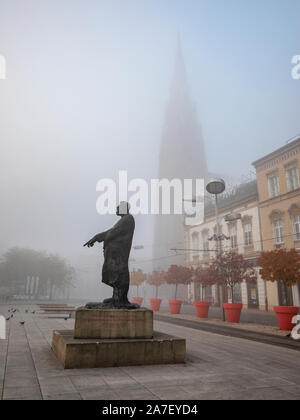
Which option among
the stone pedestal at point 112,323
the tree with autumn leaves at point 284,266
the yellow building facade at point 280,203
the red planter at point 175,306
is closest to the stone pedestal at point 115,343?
the stone pedestal at point 112,323

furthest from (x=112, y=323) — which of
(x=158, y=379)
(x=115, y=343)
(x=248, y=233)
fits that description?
(x=248, y=233)

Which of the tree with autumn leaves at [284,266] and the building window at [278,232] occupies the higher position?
the building window at [278,232]

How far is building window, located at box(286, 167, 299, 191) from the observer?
2701 centimetres

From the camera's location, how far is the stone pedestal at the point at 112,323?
23.1 feet

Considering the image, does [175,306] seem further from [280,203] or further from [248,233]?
[280,203]

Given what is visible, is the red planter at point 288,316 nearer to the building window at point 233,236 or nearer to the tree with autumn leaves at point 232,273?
the tree with autumn leaves at point 232,273

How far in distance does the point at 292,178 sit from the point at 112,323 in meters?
24.9

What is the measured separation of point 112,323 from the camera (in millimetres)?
7156

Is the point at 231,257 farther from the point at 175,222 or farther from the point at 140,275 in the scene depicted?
the point at 175,222

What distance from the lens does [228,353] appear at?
333 inches

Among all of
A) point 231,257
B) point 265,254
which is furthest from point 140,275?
point 265,254

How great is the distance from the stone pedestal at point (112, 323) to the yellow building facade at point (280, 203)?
22049mm

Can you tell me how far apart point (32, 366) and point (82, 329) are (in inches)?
47.5

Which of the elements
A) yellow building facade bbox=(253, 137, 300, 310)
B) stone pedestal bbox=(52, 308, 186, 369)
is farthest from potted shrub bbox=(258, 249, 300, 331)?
yellow building facade bbox=(253, 137, 300, 310)
